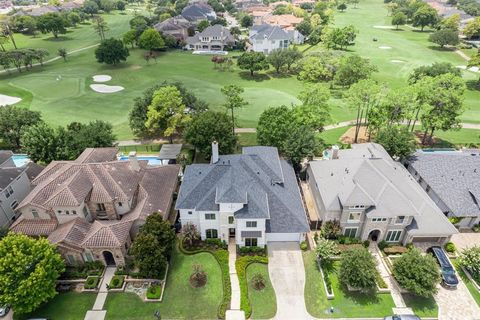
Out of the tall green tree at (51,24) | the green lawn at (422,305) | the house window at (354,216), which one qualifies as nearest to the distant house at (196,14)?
the tall green tree at (51,24)

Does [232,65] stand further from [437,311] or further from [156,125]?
[437,311]

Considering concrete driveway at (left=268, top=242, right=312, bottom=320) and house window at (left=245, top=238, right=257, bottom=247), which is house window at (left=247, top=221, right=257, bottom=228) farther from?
concrete driveway at (left=268, top=242, right=312, bottom=320)

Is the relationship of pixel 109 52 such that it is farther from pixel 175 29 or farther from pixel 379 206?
pixel 379 206

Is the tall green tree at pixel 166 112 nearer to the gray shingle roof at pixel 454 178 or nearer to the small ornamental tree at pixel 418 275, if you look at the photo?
the gray shingle roof at pixel 454 178

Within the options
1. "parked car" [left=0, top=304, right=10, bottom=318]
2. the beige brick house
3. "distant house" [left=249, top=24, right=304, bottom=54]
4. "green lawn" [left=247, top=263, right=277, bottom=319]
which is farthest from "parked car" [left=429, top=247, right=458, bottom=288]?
"distant house" [left=249, top=24, right=304, bottom=54]

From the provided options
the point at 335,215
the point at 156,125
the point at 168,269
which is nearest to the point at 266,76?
the point at 156,125

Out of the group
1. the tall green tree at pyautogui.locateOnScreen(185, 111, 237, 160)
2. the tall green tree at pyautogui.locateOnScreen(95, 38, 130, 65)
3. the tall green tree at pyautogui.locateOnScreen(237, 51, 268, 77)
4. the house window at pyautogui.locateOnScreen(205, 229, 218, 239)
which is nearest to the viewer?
the house window at pyautogui.locateOnScreen(205, 229, 218, 239)

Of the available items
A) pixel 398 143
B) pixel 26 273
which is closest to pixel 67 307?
pixel 26 273
